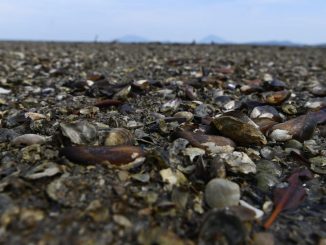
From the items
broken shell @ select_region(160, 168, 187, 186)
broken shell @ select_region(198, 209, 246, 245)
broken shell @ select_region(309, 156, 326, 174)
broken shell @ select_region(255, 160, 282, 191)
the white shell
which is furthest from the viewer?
the white shell

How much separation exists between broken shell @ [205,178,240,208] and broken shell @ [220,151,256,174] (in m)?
0.33

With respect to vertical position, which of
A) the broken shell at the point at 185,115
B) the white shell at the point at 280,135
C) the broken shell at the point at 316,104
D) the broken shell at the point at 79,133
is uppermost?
the broken shell at the point at 79,133

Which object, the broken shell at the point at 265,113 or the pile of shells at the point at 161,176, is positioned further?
the broken shell at the point at 265,113

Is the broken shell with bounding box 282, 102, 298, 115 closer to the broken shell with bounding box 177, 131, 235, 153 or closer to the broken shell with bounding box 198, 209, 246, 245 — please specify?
the broken shell with bounding box 177, 131, 235, 153

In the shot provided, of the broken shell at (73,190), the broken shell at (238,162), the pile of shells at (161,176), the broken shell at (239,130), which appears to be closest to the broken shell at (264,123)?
the pile of shells at (161,176)

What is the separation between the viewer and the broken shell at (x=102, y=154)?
2.68m

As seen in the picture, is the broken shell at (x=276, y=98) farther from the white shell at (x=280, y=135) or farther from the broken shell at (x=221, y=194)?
the broken shell at (x=221, y=194)

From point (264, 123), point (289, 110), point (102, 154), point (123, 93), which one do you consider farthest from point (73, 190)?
point (289, 110)

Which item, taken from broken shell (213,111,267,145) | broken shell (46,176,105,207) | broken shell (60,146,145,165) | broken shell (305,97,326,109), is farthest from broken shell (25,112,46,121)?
broken shell (305,97,326,109)

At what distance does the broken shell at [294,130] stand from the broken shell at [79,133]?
5.39 feet

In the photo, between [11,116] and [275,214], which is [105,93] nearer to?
[11,116]

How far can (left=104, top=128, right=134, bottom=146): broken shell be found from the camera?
3013 mm

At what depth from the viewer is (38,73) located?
7.57 meters

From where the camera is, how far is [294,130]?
12.3ft
